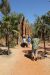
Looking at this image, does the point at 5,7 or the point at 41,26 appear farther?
the point at 41,26

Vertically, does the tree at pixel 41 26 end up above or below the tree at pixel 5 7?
below

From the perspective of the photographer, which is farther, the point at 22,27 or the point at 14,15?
the point at 22,27

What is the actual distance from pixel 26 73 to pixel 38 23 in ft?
36.1

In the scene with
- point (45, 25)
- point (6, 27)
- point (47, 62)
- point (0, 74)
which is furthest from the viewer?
point (45, 25)

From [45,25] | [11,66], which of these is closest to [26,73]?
[11,66]

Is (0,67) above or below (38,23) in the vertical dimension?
below

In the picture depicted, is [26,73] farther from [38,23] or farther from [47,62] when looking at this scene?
[38,23]

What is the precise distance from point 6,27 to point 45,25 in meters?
5.56

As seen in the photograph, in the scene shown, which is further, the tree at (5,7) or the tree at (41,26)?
the tree at (41,26)

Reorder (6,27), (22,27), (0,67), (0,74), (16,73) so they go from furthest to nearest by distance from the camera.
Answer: (22,27), (6,27), (0,67), (16,73), (0,74)

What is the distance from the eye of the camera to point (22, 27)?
41.7 m

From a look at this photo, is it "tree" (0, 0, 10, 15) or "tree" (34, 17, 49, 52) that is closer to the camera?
"tree" (0, 0, 10, 15)

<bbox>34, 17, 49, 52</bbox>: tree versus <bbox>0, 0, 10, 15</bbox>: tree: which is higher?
<bbox>0, 0, 10, 15</bbox>: tree

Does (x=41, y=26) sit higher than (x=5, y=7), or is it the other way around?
(x=5, y=7)
